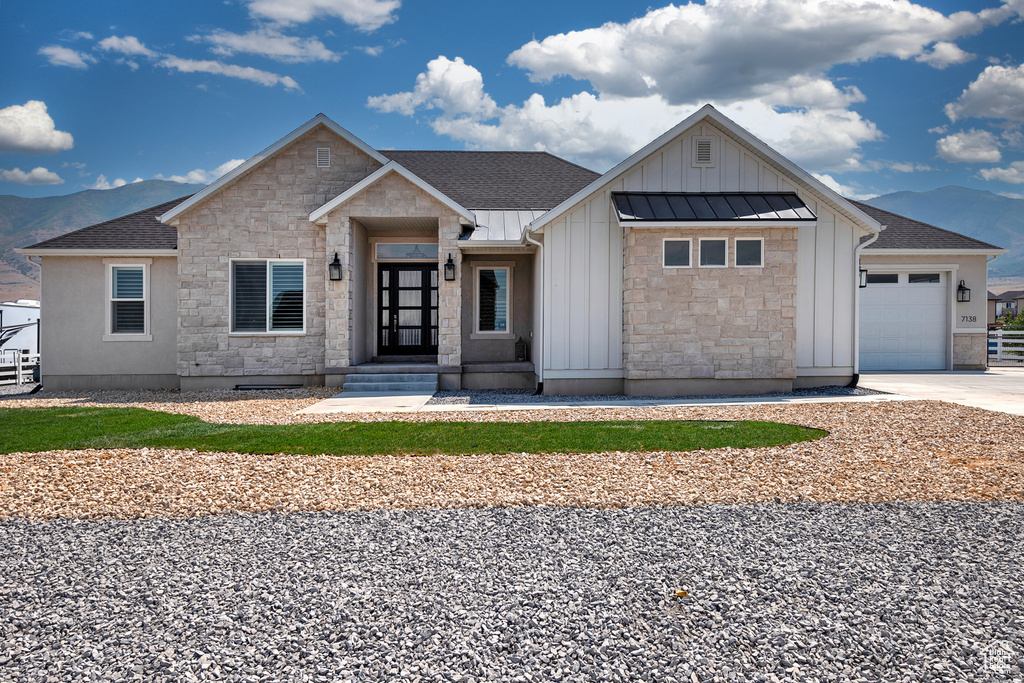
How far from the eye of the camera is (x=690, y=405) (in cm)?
977

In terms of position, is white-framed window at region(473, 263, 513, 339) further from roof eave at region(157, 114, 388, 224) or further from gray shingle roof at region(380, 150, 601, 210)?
roof eave at region(157, 114, 388, 224)

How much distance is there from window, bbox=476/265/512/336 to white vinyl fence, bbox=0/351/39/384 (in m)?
11.7

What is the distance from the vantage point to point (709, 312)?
11.0 metres

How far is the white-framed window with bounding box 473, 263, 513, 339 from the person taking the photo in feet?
45.7

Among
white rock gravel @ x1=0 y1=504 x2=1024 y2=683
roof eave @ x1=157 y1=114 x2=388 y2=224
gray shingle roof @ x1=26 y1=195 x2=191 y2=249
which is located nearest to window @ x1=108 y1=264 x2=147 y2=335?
gray shingle roof @ x1=26 y1=195 x2=191 y2=249

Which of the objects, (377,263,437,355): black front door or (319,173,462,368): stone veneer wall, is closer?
(319,173,462,368): stone veneer wall

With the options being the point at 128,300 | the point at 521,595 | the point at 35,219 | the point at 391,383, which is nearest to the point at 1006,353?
the point at 391,383

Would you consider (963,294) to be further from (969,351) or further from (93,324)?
(93,324)

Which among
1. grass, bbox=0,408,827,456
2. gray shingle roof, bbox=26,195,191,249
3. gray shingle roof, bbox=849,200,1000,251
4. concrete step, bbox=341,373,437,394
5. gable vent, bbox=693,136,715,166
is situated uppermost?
gable vent, bbox=693,136,715,166

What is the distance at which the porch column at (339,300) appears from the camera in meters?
12.1

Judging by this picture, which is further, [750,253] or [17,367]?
[17,367]

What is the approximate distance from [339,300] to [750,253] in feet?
25.9

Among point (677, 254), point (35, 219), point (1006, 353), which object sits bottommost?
point (1006, 353)

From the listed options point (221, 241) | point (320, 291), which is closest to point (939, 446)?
point (320, 291)
